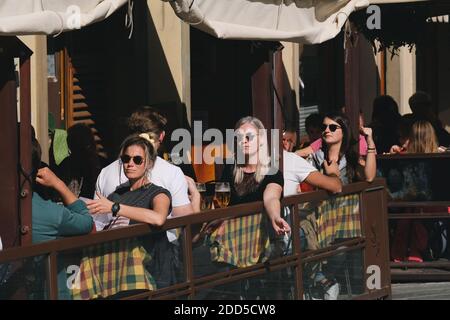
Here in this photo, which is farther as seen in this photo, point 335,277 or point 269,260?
point 335,277

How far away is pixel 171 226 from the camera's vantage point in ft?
27.5

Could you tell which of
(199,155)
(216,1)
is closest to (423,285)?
(199,155)

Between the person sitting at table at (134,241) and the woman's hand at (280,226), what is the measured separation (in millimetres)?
742

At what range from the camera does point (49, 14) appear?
25.2 feet

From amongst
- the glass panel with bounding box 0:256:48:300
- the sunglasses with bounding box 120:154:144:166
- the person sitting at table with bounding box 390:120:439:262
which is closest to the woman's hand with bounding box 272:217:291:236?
the sunglasses with bounding box 120:154:144:166

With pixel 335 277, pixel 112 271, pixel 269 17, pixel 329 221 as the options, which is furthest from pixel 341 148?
pixel 112 271

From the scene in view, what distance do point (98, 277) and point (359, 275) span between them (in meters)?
2.98

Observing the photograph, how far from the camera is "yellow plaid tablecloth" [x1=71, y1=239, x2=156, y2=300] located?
7770 mm

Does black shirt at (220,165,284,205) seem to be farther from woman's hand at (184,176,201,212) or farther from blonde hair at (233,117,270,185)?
woman's hand at (184,176,201,212)

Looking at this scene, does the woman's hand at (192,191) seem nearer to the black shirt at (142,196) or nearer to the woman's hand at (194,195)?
the woman's hand at (194,195)

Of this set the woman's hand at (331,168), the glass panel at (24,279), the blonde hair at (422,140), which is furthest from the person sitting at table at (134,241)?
the blonde hair at (422,140)

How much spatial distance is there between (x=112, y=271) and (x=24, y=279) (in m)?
0.75

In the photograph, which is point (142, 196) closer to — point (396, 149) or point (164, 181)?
point (164, 181)

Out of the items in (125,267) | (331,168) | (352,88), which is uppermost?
(352,88)
